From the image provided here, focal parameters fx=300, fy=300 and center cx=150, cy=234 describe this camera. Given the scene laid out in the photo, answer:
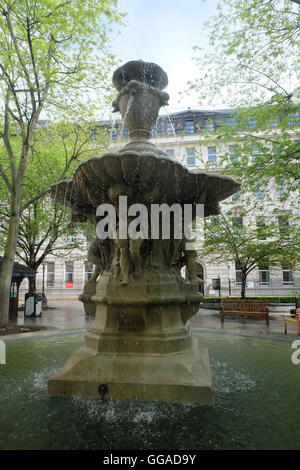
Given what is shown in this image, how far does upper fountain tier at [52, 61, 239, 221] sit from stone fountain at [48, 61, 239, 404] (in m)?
0.01

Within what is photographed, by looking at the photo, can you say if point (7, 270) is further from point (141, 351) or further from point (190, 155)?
point (190, 155)

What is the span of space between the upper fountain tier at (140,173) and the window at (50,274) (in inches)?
1331

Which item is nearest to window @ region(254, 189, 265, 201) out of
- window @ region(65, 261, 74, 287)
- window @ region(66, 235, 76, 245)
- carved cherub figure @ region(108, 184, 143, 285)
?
carved cherub figure @ region(108, 184, 143, 285)

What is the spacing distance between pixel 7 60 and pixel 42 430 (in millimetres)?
11119

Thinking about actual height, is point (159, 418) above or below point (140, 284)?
below

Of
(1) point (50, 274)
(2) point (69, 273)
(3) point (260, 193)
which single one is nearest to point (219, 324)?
(3) point (260, 193)

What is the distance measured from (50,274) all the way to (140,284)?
3615 cm

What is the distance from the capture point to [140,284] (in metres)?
4.27

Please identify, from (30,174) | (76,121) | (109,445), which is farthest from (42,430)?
(30,174)

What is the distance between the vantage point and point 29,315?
15.5 meters

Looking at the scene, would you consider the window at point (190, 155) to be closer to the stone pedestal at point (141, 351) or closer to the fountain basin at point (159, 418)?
the stone pedestal at point (141, 351)

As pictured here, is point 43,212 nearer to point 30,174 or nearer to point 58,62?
point 30,174

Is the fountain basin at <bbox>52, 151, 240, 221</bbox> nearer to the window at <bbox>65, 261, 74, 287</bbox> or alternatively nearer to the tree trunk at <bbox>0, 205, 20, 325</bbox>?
the tree trunk at <bbox>0, 205, 20, 325</bbox>

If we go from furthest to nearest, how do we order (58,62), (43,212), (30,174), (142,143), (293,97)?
(43,212) → (30,174) → (58,62) → (293,97) → (142,143)
